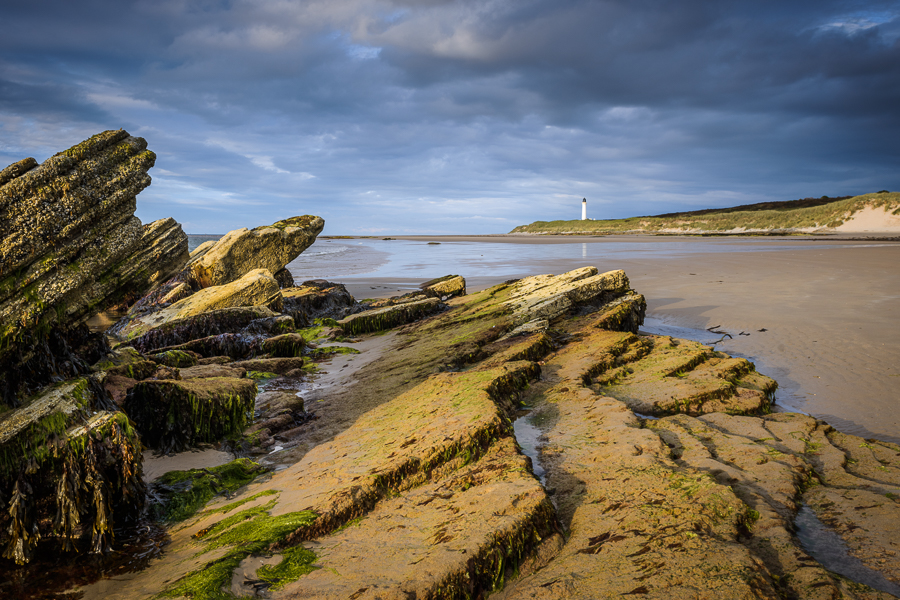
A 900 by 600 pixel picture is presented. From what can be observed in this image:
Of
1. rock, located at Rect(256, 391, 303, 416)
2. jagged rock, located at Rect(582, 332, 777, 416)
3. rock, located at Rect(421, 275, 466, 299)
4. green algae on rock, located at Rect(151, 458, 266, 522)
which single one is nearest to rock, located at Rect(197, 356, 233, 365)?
rock, located at Rect(256, 391, 303, 416)

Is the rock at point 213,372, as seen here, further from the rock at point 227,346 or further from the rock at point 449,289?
the rock at point 449,289

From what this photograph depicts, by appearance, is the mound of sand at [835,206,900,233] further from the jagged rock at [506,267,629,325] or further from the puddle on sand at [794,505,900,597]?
the puddle on sand at [794,505,900,597]

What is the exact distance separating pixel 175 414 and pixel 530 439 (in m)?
3.33

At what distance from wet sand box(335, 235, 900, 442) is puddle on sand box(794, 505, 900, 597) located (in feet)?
7.92

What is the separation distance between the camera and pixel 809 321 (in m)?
8.74

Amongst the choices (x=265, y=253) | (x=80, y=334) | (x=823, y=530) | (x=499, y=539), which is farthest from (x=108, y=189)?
(x=265, y=253)

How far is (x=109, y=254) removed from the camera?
4.65 meters

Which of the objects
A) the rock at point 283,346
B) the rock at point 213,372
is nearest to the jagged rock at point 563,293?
the rock at point 283,346

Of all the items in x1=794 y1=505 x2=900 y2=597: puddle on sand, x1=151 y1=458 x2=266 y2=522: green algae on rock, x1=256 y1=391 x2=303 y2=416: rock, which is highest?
x1=794 y1=505 x2=900 y2=597: puddle on sand

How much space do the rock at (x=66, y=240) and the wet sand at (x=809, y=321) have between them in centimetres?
686

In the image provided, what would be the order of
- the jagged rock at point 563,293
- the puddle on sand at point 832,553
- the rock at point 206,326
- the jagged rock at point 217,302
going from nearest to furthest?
the puddle on sand at point 832,553 → the jagged rock at point 563,293 → the rock at point 206,326 → the jagged rock at point 217,302

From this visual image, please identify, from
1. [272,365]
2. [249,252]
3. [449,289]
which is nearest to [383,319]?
[272,365]

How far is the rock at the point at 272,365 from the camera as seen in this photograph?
25.0 feet

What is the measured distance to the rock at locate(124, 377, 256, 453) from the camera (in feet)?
15.8
